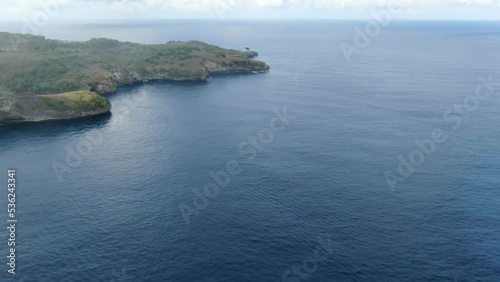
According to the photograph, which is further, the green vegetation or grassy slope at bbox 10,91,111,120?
the green vegetation

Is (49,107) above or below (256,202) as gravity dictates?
above

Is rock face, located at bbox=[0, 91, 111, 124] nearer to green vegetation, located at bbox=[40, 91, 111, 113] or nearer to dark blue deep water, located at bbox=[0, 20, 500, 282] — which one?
green vegetation, located at bbox=[40, 91, 111, 113]

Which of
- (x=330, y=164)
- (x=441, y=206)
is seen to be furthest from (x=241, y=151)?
(x=441, y=206)

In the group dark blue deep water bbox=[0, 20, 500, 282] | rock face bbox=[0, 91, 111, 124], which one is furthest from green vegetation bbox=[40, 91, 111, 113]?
dark blue deep water bbox=[0, 20, 500, 282]

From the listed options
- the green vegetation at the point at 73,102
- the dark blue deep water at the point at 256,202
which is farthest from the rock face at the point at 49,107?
the dark blue deep water at the point at 256,202

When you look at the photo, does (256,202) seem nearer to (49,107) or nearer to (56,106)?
(56,106)

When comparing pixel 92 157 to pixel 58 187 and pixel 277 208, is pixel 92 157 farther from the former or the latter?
pixel 277 208

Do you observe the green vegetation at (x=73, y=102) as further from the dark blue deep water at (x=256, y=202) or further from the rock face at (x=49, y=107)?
the dark blue deep water at (x=256, y=202)

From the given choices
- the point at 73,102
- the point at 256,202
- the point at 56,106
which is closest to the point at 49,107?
the point at 56,106
